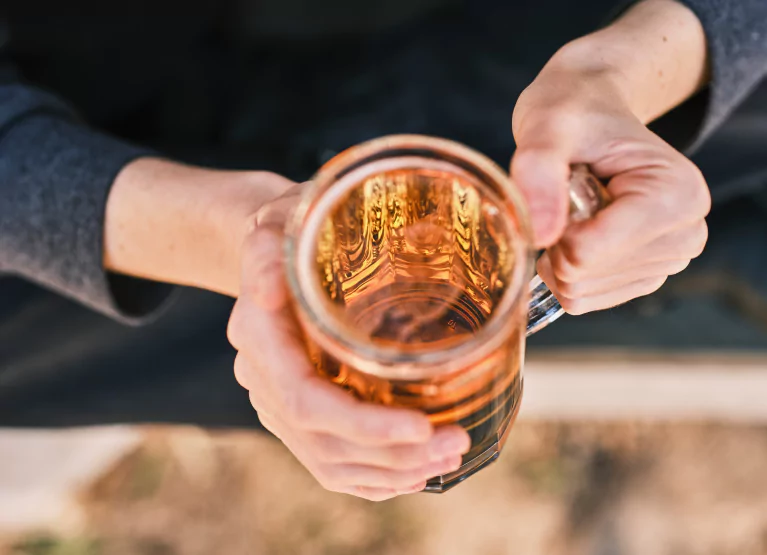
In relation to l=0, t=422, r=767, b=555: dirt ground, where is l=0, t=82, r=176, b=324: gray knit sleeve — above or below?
above

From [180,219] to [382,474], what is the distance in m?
0.37

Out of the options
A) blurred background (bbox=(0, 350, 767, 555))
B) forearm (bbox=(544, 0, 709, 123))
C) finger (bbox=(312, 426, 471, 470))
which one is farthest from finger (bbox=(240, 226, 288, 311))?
blurred background (bbox=(0, 350, 767, 555))

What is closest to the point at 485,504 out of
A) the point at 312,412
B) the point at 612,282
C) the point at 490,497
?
the point at 490,497

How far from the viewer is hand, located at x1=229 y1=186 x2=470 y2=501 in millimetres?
432

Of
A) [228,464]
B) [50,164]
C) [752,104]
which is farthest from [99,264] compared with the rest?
[752,104]

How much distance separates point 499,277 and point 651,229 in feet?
0.52

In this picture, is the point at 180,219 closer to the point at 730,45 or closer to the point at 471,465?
the point at 471,465

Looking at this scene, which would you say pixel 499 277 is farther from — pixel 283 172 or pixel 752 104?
pixel 752 104

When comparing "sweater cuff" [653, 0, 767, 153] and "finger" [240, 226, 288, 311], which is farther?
"sweater cuff" [653, 0, 767, 153]

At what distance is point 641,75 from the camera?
2.21ft

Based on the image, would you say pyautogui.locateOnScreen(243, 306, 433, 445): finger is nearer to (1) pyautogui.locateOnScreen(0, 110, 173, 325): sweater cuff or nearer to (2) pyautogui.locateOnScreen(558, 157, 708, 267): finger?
(2) pyautogui.locateOnScreen(558, 157, 708, 267): finger

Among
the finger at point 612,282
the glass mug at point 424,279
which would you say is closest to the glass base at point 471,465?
the glass mug at point 424,279

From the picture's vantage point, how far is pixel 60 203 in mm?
725

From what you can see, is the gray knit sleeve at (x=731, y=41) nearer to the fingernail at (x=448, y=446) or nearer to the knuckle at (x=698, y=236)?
the knuckle at (x=698, y=236)
